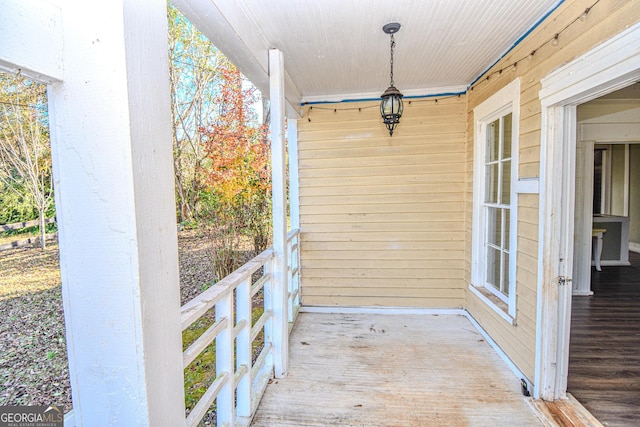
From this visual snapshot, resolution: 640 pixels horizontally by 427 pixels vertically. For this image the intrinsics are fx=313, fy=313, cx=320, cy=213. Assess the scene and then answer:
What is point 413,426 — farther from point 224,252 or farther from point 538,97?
point 224,252

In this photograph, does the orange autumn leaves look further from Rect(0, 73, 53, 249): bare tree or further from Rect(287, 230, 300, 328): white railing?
Rect(0, 73, 53, 249): bare tree

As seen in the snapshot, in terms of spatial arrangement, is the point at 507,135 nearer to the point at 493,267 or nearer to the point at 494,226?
the point at 494,226

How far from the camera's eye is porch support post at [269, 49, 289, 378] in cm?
241

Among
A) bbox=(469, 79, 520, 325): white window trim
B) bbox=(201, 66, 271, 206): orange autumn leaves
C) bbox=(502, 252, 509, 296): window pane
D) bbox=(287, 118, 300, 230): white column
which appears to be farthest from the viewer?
bbox=(201, 66, 271, 206): orange autumn leaves

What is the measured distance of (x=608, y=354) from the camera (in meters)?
2.72

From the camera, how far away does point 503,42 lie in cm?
248

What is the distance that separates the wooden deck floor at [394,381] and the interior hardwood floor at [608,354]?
0.44 m

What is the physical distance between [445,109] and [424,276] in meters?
1.99

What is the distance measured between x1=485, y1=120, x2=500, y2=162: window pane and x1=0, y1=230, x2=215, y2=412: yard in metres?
3.34

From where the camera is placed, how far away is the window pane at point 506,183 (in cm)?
278

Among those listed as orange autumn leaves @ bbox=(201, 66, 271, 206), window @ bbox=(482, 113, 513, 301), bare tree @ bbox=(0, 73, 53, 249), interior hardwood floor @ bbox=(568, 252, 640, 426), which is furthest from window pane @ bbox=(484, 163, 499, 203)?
bare tree @ bbox=(0, 73, 53, 249)

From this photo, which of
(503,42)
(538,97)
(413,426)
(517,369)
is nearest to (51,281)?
(413,426)

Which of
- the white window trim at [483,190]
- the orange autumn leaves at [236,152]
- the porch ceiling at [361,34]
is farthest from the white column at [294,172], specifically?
the white window trim at [483,190]

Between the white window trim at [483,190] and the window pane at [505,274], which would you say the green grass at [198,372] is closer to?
the white window trim at [483,190]
